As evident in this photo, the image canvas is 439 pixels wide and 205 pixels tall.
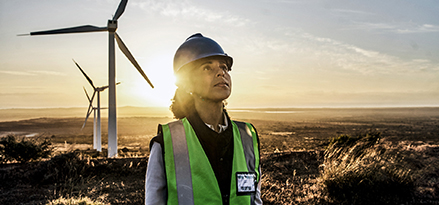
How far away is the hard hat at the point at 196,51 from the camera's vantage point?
98.6 inches

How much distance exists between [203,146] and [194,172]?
0.79 ft

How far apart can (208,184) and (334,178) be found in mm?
6364

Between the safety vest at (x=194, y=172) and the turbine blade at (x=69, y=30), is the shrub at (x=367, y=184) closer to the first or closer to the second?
the safety vest at (x=194, y=172)

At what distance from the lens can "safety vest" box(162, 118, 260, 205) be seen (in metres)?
2.18

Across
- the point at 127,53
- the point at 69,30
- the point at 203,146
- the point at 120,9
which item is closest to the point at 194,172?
the point at 203,146

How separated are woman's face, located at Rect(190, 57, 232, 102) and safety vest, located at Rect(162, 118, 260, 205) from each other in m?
0.30

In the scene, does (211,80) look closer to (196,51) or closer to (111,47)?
(196,51)

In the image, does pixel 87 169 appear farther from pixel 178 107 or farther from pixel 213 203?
pixel 213 203

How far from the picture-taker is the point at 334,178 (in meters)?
7.70

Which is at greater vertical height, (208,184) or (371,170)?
(208,184)

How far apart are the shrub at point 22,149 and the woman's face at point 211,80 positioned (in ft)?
41.8

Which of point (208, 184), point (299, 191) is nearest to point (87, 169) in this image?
point (299, 191)

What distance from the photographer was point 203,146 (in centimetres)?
241

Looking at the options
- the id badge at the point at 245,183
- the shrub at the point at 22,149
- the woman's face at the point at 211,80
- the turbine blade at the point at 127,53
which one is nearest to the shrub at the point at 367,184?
the id badge at the point at 245,183
